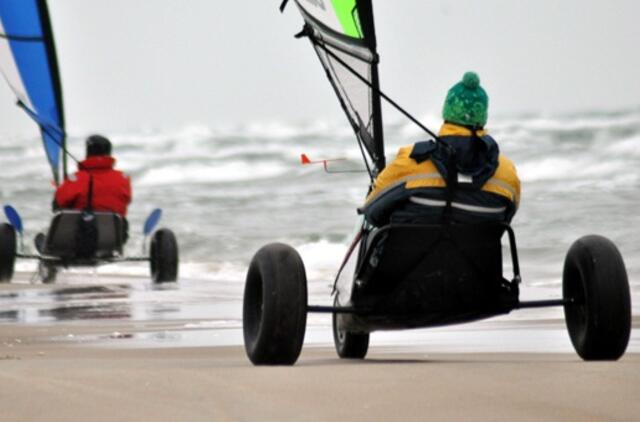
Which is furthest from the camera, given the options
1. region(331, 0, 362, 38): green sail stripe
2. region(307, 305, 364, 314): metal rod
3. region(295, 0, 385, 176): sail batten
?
region(331, 0, 362, 38): green sail stripe

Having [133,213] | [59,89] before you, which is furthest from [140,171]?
[59,89]

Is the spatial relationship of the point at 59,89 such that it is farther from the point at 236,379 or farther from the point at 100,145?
the point at 236,379

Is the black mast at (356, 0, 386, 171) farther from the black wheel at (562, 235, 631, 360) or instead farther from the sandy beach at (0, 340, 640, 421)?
the sandy beach at (0, 340, 640, 421)

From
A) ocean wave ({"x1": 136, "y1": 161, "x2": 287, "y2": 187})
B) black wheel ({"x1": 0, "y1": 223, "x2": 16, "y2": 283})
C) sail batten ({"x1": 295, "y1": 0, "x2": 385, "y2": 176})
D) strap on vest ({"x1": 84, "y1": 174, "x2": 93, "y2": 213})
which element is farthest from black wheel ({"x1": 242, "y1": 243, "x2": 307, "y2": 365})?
ocean wave ({"x1": 136, "y1": 161, "x2": 287, "y2": 187})

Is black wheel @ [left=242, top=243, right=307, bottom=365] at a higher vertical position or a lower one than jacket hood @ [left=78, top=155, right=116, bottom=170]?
lower

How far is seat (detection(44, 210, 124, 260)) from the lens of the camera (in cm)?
1085

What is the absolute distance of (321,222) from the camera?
18.6 metres

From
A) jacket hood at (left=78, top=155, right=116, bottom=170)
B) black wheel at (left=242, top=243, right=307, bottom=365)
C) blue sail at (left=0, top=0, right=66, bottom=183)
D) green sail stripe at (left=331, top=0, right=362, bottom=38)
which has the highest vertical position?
blue sail at (left=0, top=0, right=66, bottom=183)

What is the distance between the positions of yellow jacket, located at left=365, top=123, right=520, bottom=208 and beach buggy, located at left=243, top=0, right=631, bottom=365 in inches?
4.3

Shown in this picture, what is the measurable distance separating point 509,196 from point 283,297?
2.53 ft

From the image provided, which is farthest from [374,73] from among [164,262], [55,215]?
[164,262]

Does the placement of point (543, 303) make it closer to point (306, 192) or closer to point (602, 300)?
point (602, 300)

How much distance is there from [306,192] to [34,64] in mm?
10768

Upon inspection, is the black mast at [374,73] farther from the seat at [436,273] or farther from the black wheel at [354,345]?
the seat at [436,273]
